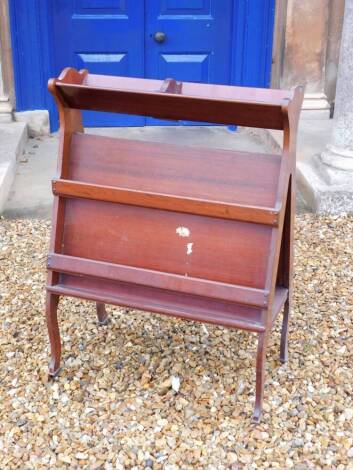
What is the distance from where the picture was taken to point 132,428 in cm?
240

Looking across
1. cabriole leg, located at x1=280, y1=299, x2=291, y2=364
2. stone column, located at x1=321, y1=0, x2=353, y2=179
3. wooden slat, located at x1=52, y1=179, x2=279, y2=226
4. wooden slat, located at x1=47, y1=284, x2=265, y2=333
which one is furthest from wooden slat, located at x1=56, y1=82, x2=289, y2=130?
stone column, located at x1=321, y1=0, x2=353, y2=179

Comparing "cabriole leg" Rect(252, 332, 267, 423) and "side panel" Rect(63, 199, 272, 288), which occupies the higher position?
"side panel" Rect(63, 199, 272, 288)

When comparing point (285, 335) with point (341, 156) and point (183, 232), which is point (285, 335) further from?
point (341, 156)

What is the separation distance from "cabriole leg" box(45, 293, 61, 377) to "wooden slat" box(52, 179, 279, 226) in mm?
449

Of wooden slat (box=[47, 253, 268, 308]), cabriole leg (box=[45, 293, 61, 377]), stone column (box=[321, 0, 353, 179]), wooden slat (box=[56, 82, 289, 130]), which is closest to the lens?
wooden slat (box=[56, 82, 289, 130])

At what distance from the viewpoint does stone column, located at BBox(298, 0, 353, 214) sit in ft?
13.9

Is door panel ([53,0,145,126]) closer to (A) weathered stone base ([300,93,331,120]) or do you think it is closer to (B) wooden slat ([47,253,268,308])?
(A) weathered stone base ([300,93,331,120])

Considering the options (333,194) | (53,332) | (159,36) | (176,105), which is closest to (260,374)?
(53,332)

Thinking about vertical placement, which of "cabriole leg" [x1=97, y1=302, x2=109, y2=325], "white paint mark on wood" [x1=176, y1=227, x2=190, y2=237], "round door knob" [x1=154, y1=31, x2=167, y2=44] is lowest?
"cabriole leg" [x1=97, y1=302, x2=109, y2=325]

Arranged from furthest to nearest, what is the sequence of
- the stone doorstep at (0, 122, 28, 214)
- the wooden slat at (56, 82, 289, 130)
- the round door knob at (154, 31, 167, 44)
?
the round door knob at (154, 31, 167, 44) < the stone doorstep at (0, 122, 28, 214) < the wooden slat at (56, 82, 289, 130)

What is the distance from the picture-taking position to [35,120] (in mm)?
5883

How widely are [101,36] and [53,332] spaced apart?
13.0 ft

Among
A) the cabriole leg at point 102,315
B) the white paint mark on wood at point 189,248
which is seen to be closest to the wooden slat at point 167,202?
the white paint mark on wood at point 189,248

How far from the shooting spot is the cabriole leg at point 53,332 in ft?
8.38
